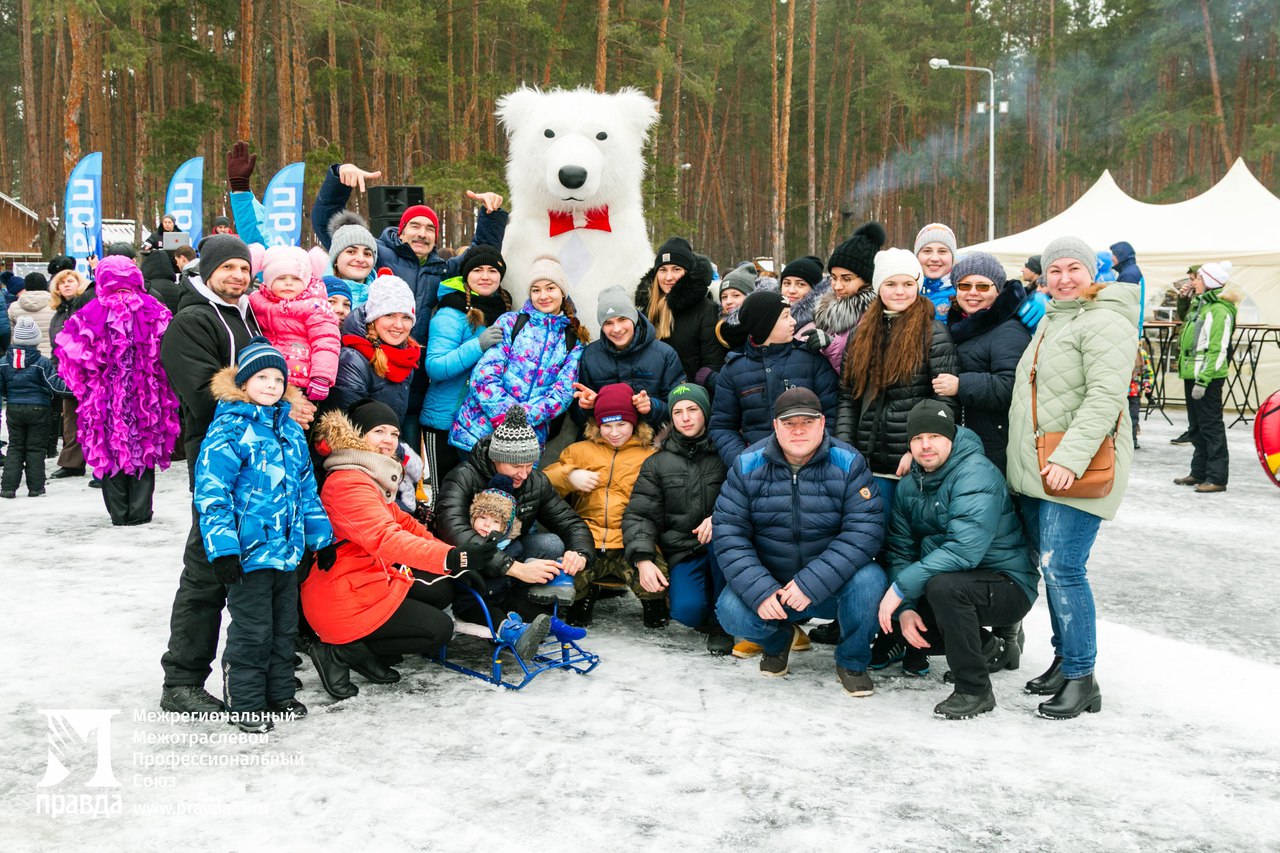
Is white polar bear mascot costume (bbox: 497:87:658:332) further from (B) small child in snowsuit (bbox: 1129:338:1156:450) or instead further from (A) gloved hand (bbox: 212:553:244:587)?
(B) small child in snowsuit (bbox: 1129:338:1156:450)

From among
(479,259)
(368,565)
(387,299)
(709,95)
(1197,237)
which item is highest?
(709,95)

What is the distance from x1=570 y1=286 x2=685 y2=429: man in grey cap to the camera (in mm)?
4340

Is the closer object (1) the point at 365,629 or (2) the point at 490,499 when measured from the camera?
(1) the point at 365,629

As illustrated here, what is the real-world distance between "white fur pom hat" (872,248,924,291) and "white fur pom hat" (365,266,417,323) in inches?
74.7

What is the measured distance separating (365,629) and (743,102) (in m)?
33.0

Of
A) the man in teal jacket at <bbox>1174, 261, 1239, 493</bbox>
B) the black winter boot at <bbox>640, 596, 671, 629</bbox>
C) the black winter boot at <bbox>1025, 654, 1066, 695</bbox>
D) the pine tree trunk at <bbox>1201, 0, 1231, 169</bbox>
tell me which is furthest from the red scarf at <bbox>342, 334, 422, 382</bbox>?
the pine tree trunk at <bbox>1201, 0, 1231, 169</bbox>

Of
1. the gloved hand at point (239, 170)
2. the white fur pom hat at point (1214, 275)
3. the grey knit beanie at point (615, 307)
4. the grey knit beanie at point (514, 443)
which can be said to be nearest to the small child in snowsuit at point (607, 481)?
the grey knit beanie at point (615, 307)

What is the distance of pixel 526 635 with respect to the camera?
3549mm

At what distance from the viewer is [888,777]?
2863 mm

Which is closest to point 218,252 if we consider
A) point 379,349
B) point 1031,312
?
point 379,349

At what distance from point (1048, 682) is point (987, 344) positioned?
1.29 m

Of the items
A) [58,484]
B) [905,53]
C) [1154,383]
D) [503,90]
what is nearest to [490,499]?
[58,484]

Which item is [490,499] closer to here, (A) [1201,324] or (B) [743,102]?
(A) [1201,324]

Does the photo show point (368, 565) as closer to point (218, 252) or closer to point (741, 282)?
point (218, 252)
